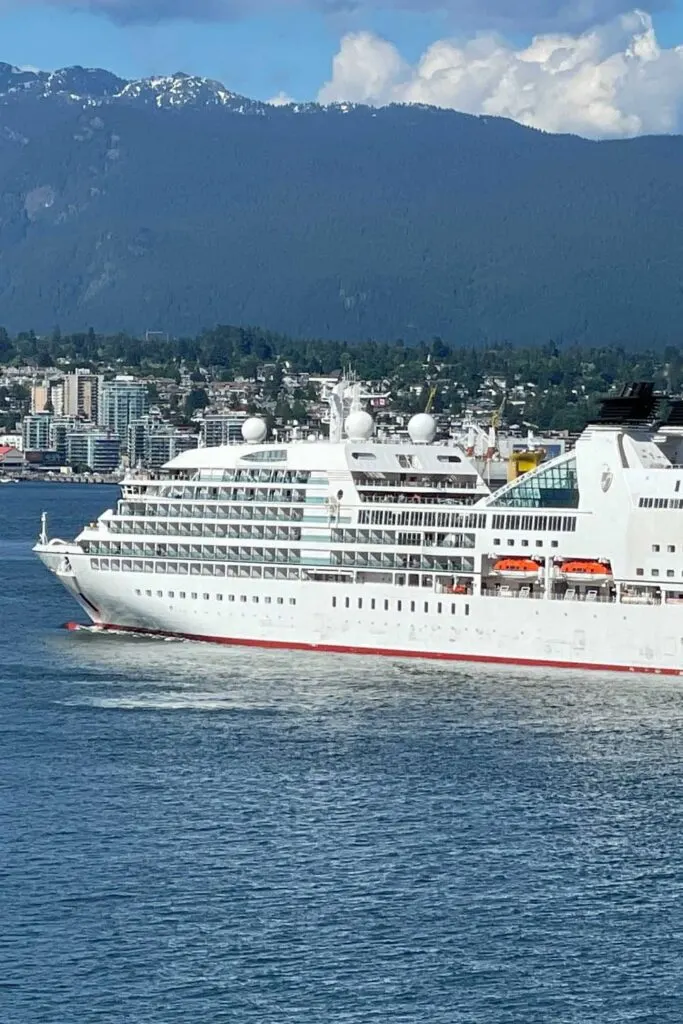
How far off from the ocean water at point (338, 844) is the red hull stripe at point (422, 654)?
58 centimetres

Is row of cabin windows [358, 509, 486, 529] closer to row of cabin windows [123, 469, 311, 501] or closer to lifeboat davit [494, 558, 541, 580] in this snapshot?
lifeboat davit [494, 558, 541, 580]

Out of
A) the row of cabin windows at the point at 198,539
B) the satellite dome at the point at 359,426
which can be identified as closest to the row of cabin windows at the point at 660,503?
A: the satellite dome at the point at 359,426

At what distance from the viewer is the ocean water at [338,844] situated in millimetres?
26547

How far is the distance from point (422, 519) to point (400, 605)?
6.34 ft

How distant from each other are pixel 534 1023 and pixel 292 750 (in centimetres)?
1289

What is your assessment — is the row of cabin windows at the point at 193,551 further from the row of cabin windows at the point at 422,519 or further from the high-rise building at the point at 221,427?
the high-rise building at the point at 221,427

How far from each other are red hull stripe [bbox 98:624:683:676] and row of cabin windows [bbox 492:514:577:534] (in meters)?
2.72

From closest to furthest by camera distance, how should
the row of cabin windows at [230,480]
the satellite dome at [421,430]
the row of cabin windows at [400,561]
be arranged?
1. the row of cabin windows at [400,561]
2. the row of cabin windows at [230,480]
3. the satellite dome at [421,430]

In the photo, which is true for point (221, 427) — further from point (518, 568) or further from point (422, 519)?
point (518, 568)

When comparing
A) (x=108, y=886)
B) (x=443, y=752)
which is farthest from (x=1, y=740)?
(x=108, y=886)

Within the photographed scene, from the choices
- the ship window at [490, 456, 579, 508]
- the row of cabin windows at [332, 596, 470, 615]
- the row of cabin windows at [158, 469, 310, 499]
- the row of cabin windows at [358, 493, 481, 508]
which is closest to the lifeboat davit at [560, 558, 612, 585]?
the ship window at [490, 456, 579, 508]

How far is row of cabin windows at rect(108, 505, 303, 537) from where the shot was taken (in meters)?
49.8

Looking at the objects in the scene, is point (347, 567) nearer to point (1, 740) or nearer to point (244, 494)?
point (244, 494)

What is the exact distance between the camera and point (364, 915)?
29.0 meters
